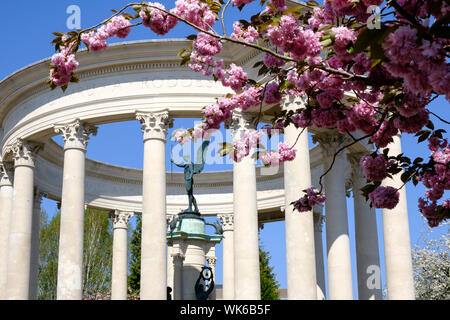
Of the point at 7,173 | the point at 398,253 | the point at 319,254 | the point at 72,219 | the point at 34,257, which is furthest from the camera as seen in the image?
the point at 319,254

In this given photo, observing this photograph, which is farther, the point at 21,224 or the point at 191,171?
the point at 21,224

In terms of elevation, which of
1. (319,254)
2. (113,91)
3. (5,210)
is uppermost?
(113,91)

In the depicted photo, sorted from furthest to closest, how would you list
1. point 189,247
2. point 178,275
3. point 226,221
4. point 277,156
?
point 226,221 < point 189,247 < point 178,275 < point 277,156

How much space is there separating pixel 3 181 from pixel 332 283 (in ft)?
164

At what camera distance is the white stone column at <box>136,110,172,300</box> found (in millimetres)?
69438

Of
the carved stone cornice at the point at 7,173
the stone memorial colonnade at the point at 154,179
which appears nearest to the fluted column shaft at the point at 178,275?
the stone memorial colonnade at the point at 154,179

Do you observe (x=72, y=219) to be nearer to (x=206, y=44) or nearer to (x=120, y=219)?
(x=120, y=219)

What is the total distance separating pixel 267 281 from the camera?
531 feet

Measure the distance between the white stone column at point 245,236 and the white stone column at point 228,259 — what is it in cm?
3587

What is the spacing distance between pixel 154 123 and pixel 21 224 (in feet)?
79.6

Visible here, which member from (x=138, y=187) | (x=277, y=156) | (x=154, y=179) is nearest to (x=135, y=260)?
(x=138, y=187)

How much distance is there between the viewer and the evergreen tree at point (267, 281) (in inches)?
→ 6225

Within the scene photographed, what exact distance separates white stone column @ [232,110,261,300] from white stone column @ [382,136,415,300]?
52.2 feet

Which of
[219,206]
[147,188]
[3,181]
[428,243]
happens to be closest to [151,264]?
[147,188]
